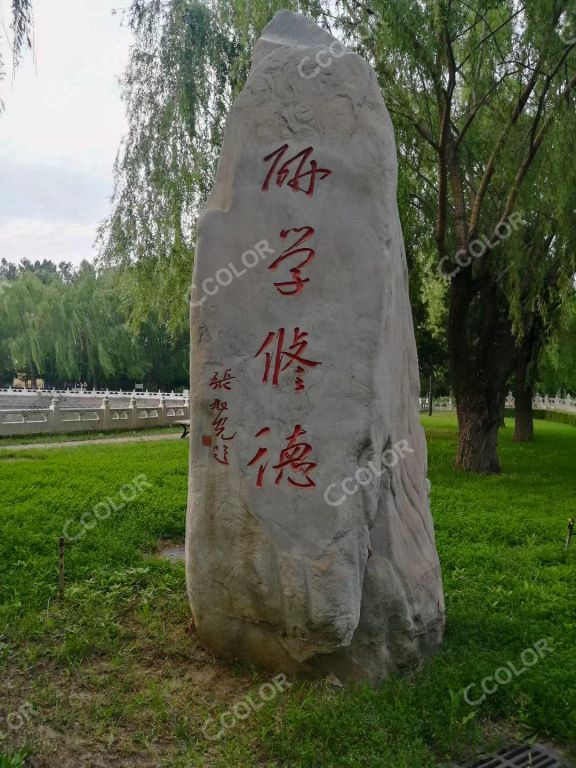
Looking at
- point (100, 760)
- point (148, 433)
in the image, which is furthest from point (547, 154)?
point (148, 433)

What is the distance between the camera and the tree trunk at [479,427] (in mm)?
9148

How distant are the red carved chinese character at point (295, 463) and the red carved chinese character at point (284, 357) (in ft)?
0.76

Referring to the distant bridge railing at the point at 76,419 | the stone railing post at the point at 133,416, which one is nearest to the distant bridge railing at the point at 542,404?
the distant bridge railing at the point at 76,419

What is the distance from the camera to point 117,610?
13.0ft

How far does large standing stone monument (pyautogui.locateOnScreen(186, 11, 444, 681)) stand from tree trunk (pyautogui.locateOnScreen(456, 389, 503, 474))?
5.97 m

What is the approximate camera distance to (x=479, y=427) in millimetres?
9211

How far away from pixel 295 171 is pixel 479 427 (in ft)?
21.9

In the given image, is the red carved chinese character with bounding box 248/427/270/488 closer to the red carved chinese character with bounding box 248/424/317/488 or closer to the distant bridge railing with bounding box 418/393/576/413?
the red carved chinese character with bounding box 248/424/317/488

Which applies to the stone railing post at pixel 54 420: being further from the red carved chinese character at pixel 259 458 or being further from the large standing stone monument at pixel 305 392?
the red carved chinese character at pixel 259 458

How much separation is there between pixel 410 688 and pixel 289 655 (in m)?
0.56

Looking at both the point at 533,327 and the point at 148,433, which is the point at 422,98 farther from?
the point at 148,433

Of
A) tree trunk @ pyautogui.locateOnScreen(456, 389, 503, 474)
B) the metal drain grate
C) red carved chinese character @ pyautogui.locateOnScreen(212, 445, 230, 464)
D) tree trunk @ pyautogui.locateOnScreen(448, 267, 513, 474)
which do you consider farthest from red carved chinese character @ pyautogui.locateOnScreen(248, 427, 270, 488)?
tree trunk @ pyautogui.locateOnScreen(456, 389, 503, 474)

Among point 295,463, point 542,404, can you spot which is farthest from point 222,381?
point 542,404

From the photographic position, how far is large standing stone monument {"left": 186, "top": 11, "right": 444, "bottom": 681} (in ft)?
9.98
